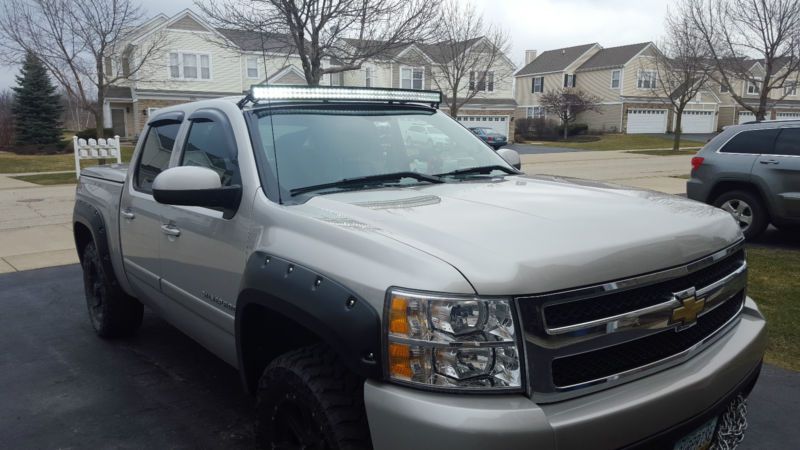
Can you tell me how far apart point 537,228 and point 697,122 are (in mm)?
60334

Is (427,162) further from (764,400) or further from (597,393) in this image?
(764,400)

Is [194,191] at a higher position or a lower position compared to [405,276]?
higher

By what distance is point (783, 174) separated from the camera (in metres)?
8.02

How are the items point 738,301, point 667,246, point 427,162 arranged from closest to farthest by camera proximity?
1. point 667,246
2. point 738,301
3. point 427,162

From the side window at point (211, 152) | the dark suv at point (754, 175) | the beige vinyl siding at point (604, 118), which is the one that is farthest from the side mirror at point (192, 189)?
the beige vinyl siding at point (604, 118)

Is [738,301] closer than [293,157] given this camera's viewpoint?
Yes

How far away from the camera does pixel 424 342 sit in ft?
6.44

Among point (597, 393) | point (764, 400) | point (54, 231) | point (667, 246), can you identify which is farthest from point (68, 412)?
point (54, 231)

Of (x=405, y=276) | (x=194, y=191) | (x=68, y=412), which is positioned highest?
(x=194, y=191)

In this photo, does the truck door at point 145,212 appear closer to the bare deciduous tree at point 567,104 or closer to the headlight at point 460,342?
the headlight at point 460,342

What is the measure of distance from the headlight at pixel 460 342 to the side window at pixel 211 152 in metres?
1.48

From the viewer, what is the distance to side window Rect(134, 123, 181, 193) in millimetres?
4055

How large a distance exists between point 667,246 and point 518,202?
66 cm

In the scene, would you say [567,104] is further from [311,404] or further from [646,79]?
[311,404]
